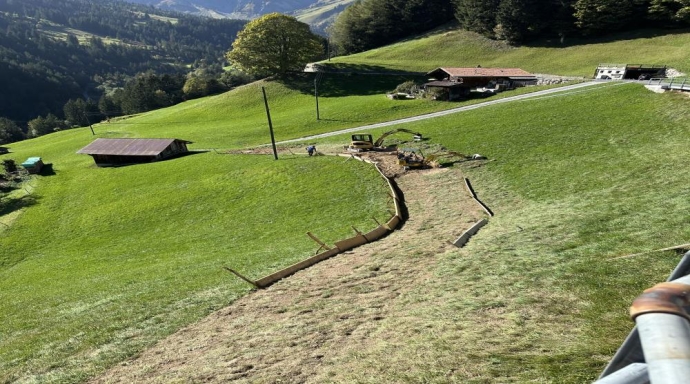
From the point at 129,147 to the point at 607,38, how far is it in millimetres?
99319

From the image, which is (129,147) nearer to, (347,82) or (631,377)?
(347,82)

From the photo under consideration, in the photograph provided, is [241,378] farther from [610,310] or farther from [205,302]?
[610,310]

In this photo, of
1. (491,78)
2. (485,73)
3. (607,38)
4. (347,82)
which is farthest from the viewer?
(347,82)

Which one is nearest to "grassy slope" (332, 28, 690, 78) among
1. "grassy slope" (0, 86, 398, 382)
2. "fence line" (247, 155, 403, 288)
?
"grassy slope" (0, 86, 398, 382)

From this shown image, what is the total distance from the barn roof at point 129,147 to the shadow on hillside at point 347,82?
38.1 m

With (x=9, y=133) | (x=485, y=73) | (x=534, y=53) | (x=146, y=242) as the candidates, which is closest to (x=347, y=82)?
(x=485, y=73)

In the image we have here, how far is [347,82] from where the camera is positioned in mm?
93625

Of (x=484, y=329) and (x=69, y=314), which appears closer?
(x=484, y=329)

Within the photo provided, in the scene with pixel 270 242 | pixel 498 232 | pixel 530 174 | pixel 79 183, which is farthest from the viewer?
pixel 79 183

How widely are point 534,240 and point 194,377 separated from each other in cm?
Answer: 1535

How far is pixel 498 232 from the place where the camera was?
66.5 ft

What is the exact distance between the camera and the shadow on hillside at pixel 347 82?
8812cm

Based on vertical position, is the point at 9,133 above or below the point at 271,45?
below

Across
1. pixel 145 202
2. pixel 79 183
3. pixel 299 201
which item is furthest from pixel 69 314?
pixel 79 183
